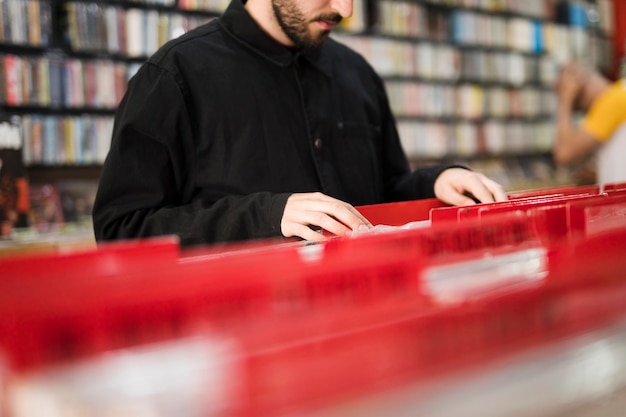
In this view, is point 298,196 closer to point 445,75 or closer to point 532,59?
point 445,75

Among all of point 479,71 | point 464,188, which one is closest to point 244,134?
point 464,188

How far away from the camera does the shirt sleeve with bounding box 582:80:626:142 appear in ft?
10.4

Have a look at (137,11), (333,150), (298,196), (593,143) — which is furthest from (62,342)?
(137,11)

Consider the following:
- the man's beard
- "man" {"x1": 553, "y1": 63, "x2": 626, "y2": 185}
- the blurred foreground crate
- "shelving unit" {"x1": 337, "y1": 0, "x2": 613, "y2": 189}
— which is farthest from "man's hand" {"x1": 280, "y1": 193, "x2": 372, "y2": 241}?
"shelving unit" {"x1": 337, "y1": 0, "x2": 613, "y2": 189}

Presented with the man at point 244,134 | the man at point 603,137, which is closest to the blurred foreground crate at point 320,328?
the man at point 244,134

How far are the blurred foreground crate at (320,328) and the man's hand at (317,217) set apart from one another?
0.28m

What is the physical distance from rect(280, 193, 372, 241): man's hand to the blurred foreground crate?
280 mm

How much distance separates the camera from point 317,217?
829mm

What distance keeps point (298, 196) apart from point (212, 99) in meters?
0.53

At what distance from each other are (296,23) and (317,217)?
0.72m

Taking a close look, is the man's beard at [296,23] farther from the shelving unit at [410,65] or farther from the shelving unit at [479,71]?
the shelving unit at [479,71]

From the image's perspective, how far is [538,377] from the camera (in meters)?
0.44

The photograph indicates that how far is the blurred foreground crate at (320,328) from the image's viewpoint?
321 millimetres

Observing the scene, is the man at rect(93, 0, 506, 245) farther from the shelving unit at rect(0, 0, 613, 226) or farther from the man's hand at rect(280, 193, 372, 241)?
the shelving unit at rect(0, 0, 613, 226)
